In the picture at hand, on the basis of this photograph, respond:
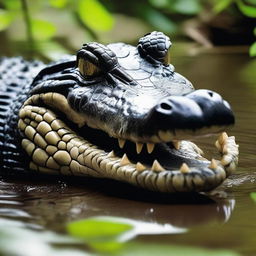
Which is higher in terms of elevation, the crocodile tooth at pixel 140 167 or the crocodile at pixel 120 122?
the crocodile at pixel 120 122

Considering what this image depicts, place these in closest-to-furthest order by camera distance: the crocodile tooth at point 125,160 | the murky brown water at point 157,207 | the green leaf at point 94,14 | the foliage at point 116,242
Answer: the foliage at point 116,242 < the murky brown water at point 157,207 < the crocodile tooth at point 125,160 < the green leaf at point 94,14

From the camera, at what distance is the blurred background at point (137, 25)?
24.7ft

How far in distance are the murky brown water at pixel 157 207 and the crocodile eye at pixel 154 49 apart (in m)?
0.60

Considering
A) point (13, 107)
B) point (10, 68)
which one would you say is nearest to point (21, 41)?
point (10, 68)

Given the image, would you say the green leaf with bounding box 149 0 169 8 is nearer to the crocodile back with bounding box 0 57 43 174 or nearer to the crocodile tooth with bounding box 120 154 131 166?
the crocodile back with bounding box 0 57 43 174

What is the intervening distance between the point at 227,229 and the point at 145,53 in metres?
1.15

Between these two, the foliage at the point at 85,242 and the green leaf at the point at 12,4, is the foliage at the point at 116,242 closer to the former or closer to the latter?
the foliage at the point at 85,242

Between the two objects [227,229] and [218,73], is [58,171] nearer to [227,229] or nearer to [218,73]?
[227,229]

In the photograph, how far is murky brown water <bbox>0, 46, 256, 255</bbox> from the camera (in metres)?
2.59

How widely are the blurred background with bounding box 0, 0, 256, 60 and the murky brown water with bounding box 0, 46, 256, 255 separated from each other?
3.38 meters

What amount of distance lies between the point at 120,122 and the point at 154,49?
0.60m

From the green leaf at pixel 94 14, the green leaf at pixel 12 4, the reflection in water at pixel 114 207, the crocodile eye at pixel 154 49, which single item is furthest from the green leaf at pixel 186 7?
the reflection in water at pixel 114 207

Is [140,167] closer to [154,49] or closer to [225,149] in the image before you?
[225,149]

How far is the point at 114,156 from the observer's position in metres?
3.19
